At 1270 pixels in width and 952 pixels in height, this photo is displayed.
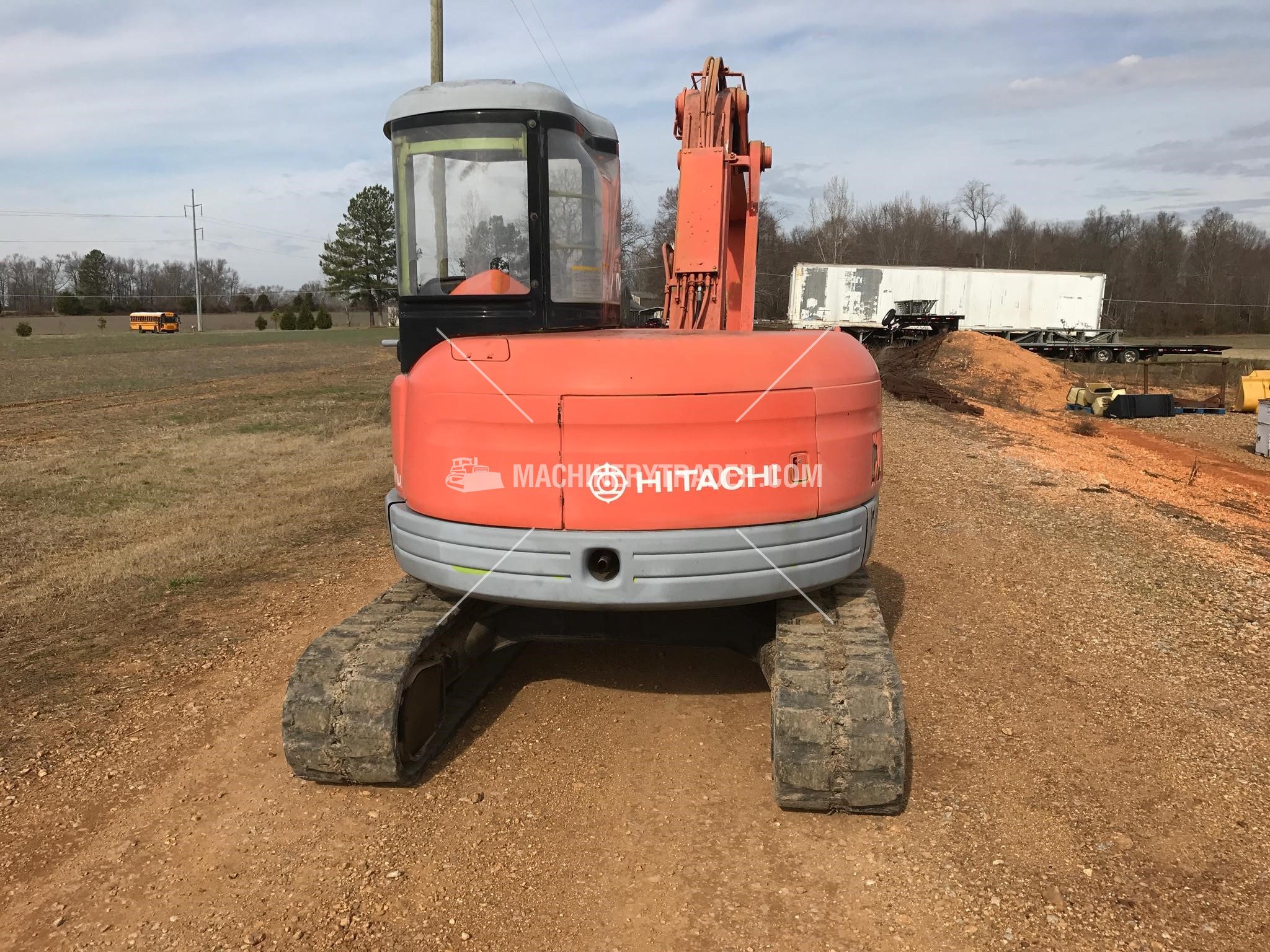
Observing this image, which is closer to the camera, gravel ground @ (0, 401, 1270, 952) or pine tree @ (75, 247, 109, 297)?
gravel ground @ (0, 401, 1270, 952)

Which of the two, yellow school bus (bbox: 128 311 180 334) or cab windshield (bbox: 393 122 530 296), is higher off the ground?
yellow school bus (bbox: 128 311 180 334)

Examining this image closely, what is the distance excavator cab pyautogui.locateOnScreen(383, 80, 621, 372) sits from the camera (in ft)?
14.2

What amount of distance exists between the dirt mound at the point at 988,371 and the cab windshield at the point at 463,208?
20.4m

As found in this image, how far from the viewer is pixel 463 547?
3.75m

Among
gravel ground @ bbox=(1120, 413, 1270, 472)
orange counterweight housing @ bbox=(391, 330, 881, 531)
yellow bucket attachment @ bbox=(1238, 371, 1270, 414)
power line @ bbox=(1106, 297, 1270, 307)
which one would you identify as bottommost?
gravel ground @ bbox=(1120, 413, 1270, 472)

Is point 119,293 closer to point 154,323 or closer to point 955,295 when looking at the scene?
point 154,323

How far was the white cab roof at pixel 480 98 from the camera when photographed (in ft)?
14.0

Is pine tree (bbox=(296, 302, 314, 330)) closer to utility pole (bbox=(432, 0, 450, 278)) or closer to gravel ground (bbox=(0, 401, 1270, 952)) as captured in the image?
gravel ground (bbox=(0, 401, 1270, 952))

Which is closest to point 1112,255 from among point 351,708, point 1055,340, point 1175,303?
point 1175,303

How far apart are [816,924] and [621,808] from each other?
97cm

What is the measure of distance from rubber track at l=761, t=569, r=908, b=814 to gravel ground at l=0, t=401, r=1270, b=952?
158mm

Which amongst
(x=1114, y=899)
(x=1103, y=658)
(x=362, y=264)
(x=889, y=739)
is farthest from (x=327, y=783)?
(x=362, y=264)

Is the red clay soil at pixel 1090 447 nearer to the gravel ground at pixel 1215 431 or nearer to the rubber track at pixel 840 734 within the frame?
the gravel ground at pixel 1215 431

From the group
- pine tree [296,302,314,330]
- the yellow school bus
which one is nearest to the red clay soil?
pine tree [296,302,314,330]
